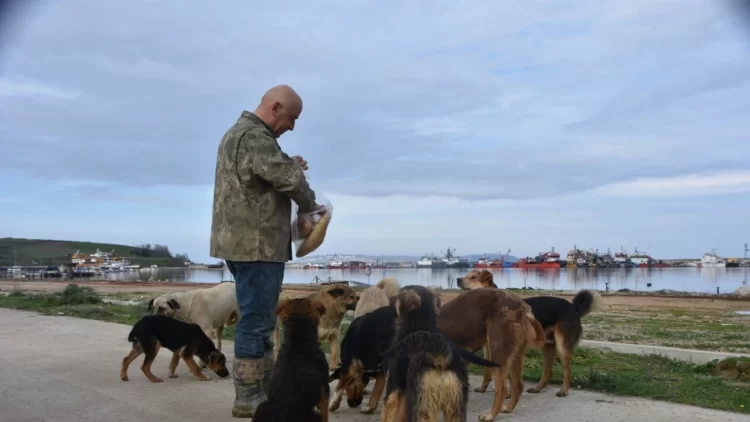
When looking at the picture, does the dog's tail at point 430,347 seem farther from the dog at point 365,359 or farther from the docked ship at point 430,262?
the docked ship at point 430,262

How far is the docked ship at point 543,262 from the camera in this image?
10400cm

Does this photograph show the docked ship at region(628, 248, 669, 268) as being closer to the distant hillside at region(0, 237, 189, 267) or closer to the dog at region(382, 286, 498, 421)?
the distant hillside at region(0, 237, 189, 267)

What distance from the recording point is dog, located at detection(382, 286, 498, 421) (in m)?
4.08

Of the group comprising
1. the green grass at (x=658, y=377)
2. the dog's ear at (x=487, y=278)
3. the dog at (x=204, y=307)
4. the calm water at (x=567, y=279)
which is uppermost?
the dog's ear at (x=487, y=278)

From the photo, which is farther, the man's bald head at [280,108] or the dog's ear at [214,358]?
the dog's ear at [214,358]

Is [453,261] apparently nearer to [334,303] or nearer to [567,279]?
[567,279]

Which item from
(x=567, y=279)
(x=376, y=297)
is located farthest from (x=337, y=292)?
(x=567, y=279)

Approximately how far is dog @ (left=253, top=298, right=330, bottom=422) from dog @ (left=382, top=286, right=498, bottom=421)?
1.71ft

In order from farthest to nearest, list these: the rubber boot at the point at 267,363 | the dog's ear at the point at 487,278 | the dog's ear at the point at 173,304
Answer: the dog's ear at the point at 487,278 → the dog's ear at the point at 173,304 → the rubber boot at the point at 267,363

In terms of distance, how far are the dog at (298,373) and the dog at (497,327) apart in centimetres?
149

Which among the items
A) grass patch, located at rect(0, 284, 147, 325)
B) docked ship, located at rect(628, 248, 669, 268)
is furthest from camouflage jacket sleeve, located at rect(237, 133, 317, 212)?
docked ship, located at rect(628, 248, 669, 268)

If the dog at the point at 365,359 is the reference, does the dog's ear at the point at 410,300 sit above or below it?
above

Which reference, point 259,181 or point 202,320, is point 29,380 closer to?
point 202,320

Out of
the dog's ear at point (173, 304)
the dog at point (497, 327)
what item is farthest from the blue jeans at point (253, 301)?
the dog's ear at point (173, 304)
